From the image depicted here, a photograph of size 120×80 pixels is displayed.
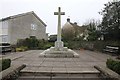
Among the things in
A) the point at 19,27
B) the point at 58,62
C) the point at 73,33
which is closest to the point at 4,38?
the point at 19,27

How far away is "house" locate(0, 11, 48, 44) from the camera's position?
44.7m

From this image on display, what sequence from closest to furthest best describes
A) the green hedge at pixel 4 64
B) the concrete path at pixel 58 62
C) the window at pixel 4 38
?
1. the green hedge at pixel 4 64
2. the concrete path at pixel 58 62
3. the window at pixel 4 38

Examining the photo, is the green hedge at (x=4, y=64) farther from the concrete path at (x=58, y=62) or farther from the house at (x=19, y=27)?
the house at (x=19, y=27)

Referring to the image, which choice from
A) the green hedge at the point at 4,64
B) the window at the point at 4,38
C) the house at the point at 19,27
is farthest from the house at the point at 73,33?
the green hedge at the point at 4,64

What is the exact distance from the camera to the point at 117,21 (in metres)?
29.6

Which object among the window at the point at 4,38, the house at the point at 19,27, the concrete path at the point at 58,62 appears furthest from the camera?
the house at the point at 19,27

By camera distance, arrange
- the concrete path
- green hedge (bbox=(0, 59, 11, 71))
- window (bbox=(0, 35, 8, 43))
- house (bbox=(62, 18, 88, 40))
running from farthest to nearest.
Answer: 1. house (bbox=(62, 18, 88, 40))
2. window (bbox=(0, 35, 8, 43))
3. the concrete path
4. green hedge (bbox=(0, 59, 11, 71))

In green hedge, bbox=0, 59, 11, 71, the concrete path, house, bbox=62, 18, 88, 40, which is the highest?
house, bbox=62, 18, 88, 40

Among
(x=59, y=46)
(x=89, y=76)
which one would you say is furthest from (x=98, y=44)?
(x=89, y=76)

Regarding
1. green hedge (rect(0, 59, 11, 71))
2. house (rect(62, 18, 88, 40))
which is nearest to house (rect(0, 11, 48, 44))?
house (rect(62, 18, 88, 40))

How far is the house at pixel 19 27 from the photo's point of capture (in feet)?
147

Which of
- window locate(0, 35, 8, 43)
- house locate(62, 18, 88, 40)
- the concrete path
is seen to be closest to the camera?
the concrete path

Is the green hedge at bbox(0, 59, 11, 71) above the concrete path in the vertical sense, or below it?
above

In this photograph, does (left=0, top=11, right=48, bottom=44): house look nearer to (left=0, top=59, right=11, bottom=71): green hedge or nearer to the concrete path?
the concrete path
